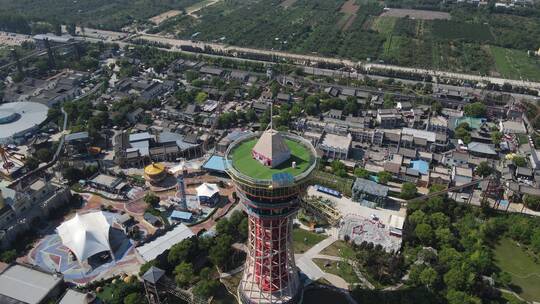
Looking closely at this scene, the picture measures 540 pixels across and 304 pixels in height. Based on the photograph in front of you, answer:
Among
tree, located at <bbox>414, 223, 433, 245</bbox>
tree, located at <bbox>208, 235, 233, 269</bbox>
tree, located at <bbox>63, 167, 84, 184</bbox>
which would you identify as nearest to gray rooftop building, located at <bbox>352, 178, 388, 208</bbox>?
tree, located at <bbox>414, 223, 433, 245</bbox>

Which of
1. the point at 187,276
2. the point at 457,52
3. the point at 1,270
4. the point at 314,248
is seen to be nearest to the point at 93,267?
the point at 1,270

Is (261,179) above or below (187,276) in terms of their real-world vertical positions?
above

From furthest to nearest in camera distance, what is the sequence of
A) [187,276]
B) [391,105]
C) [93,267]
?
[391,105] → [93,267] → [187,276]

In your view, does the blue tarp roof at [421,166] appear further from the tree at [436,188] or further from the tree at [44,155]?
the tree at [44,155]

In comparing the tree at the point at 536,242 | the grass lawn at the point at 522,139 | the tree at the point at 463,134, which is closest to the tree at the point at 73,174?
the tree at the point at 536,242

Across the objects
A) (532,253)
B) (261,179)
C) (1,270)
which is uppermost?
(261,179)

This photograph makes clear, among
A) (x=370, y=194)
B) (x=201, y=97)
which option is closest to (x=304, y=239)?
(x=370, y=194)

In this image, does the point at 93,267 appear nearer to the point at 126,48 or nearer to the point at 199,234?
the point at 199,234
